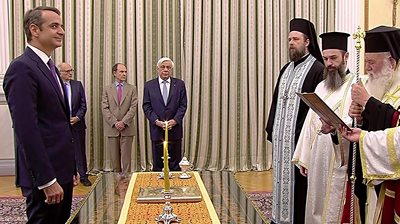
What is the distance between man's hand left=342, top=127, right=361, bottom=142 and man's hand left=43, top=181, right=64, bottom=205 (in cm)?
171

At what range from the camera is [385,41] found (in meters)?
3.46

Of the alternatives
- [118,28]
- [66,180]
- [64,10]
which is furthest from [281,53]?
[66,180]

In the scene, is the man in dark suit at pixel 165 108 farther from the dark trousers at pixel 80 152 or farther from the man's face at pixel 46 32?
the man's face at pixel 46 32

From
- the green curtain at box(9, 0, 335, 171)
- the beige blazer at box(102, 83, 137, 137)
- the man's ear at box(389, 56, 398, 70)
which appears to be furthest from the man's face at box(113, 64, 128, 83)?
the man's ear at box(389, 56, 398, 70)

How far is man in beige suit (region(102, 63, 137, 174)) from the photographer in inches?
316

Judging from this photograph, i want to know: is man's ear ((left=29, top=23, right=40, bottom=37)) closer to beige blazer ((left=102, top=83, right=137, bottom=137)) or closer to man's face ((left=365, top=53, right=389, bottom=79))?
man's face ((left=365, top=53, right=389, bottom=79))

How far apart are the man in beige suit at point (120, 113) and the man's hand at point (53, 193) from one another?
192 inches

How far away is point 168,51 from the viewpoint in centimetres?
888

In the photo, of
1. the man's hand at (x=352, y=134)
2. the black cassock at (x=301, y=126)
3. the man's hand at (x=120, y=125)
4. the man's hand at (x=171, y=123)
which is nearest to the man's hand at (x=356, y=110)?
the man's hand at (x=352, y=134)

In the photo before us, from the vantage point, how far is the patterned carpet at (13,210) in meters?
5.61

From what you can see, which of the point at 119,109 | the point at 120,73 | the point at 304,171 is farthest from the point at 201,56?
the point at 304,171

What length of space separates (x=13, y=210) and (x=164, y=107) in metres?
2.41

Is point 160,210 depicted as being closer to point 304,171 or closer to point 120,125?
point 304,171

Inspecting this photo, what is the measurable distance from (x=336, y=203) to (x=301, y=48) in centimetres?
145
